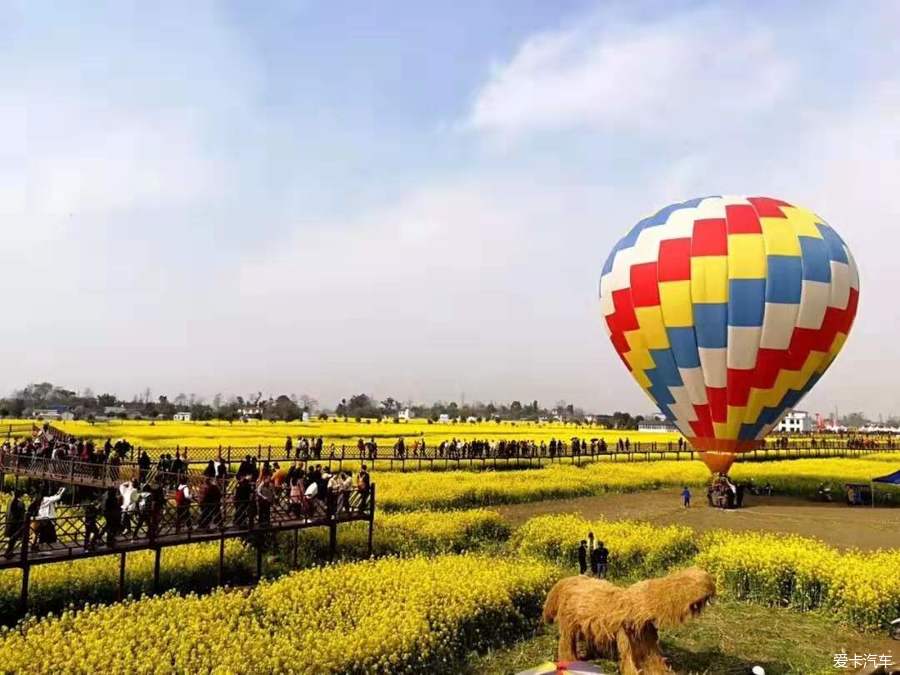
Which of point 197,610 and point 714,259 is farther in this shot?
point 714,259

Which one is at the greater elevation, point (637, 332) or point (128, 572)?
point (637, 332)

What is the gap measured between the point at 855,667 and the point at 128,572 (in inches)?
607

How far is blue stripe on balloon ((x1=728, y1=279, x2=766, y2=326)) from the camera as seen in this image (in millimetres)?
26359

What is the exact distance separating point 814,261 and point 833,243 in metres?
2.05

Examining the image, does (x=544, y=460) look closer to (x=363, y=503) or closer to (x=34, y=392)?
(x=363, y=503)

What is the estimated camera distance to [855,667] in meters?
13.0

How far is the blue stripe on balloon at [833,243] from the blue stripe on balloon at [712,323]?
15.6 feet

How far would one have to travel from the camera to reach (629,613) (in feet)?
37.0

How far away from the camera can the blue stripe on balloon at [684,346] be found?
27453mm

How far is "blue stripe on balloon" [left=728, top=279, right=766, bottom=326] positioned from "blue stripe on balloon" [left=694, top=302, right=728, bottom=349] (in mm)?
505

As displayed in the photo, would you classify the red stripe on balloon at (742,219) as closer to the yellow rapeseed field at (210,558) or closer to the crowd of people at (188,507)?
the yellow rapeseed field at (210,558)

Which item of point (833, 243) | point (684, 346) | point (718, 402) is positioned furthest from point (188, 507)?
point (833, 243)

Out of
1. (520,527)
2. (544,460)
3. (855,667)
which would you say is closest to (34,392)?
(544,460)

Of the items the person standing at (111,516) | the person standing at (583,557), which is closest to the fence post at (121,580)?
the person standing at (111,516)
